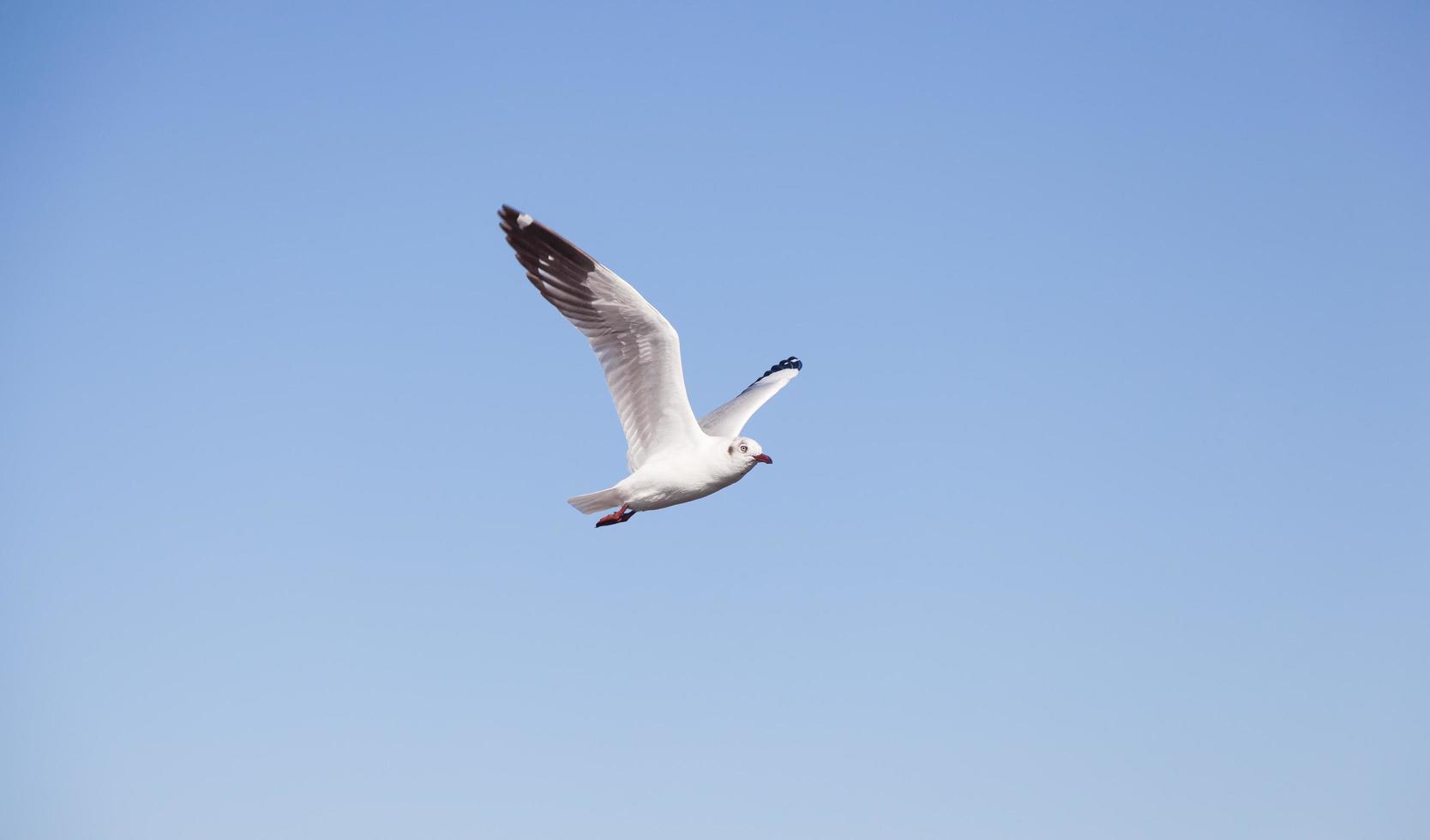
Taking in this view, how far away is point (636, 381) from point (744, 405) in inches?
137

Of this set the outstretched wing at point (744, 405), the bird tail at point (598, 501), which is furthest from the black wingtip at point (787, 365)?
the bird tail at point (598, 501)

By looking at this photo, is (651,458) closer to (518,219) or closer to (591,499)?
(591,499)

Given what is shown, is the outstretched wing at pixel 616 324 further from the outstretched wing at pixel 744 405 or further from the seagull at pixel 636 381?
the outstretched wing at pixel 744 405

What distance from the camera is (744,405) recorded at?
54.4 feet

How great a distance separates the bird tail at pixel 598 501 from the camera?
1370cm

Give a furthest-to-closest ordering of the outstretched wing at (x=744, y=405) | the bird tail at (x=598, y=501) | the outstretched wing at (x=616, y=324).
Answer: the outstretched wing at (x=744, y=405), the bird tail at (x=598, y=501), the outstretched wing at (x=616, y=324)

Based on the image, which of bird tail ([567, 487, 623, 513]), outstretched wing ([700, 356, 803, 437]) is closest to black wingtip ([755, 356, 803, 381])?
outstretched wing ([700, 356, 803, 437])

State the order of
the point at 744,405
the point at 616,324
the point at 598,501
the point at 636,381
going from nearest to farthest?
the point at 616,324
the point at 636,381
the point at 598,501
the point at 744,405

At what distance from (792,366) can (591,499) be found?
621cm

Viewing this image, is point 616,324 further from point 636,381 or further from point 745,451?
point 745,451

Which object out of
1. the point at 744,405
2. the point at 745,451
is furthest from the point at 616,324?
the point at 744,405

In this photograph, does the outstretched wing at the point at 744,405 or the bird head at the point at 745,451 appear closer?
the bird head at the point at 745,451

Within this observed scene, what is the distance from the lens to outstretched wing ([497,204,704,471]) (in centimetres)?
1265

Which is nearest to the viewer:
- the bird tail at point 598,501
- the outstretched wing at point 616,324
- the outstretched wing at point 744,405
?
the outstretched wing at point 616,324
